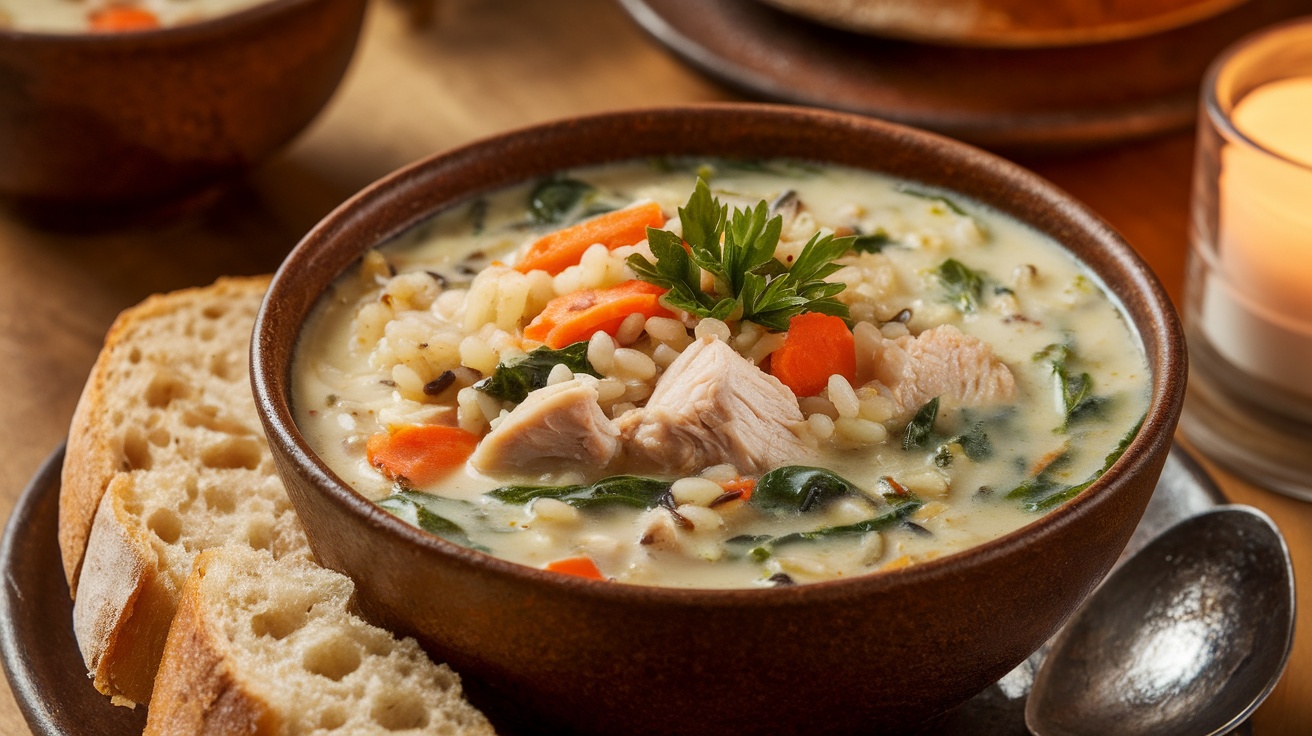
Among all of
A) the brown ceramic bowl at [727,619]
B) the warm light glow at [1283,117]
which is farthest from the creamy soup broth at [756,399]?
the warm light glow at [1283,117]

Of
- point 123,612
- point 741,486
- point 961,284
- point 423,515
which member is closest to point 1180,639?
point 961,284

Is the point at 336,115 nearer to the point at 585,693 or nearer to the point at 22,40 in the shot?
the point at 22,40

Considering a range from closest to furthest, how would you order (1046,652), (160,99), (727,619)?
(727,619) < (1046,652) < (160,99)

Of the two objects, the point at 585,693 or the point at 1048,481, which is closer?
the point at 585,693

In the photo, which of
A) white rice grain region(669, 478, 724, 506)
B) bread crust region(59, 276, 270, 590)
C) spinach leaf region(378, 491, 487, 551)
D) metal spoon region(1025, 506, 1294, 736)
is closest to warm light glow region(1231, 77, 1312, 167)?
metal spoon region(1025, 506, 1294, 736)

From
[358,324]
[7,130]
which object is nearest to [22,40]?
[7,130]

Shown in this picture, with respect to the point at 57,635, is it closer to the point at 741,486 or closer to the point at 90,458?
the point at 90,458

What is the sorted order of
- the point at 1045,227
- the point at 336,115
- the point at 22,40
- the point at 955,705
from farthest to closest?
the point at 336,115
the point at 22,40
the point at 1045,227
the point at 955,705

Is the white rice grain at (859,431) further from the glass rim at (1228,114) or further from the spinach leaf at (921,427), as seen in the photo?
the glass rim at (1228,114)
